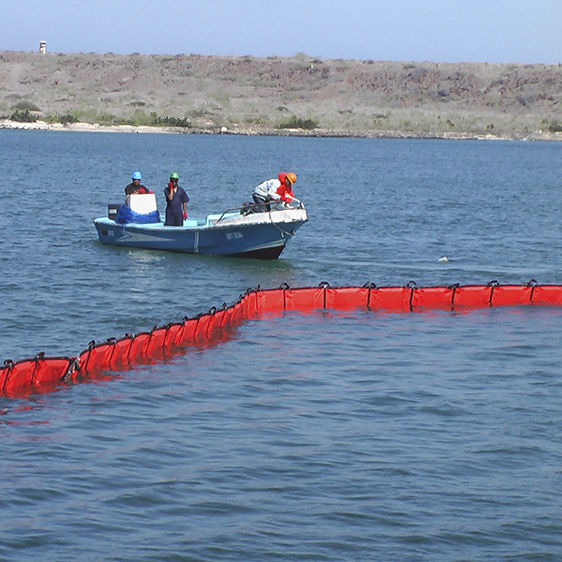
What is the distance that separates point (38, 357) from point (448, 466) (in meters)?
5.24

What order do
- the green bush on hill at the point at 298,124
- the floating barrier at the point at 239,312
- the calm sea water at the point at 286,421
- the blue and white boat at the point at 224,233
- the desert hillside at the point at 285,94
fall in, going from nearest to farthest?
the calm sea water at the point at 286,421 → the floating barrier at the point at 239,312 → the blue and white boat at the point at 224,233 → the green bush on hill at the point at 298,124 → the desert hillside at the point at 285,94

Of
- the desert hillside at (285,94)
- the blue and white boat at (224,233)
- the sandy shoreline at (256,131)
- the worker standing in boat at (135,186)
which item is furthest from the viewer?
the desert hillside at (285,94)

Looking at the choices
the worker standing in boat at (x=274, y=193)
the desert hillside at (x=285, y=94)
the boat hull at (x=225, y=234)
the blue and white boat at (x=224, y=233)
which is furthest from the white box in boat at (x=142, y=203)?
the desert hillside at (x=285, y=94)

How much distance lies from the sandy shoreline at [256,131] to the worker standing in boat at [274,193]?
9505cm

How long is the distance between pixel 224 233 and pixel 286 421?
1336 centimetres

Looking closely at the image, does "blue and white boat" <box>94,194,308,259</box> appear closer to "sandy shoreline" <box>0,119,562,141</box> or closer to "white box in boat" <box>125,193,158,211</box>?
"white box in boat" <box>125,193,158,211</box>

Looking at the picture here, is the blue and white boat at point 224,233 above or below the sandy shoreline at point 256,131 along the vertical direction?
below

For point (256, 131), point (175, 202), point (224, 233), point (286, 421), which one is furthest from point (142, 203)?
point (256, 131)

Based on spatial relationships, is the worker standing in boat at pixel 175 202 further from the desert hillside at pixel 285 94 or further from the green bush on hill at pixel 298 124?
the green bush on hill at pixel 298 124

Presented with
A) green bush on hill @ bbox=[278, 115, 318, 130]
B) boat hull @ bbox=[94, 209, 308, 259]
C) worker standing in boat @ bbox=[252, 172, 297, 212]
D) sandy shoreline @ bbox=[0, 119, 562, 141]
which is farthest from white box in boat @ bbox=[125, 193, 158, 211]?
green bush on hill @ bbox=[278, 115, 318, 130]

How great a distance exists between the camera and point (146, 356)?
17.2 metres

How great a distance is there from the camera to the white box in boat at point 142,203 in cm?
2889

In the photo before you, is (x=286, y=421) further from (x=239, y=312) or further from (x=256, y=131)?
(x=256, y=131)

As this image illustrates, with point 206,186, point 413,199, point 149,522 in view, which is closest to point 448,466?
point 149,522
